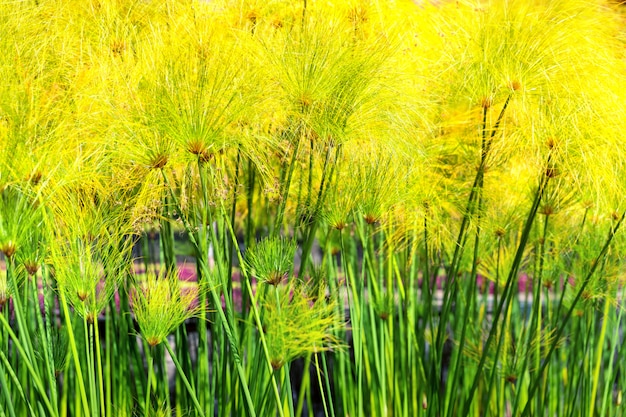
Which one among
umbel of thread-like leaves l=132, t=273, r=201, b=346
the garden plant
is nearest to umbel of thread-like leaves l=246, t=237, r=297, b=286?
the garden plant

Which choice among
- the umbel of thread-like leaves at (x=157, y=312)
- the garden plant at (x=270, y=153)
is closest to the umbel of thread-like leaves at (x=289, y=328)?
the garden plant at (x=270, y=153)

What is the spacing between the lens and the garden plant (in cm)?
128

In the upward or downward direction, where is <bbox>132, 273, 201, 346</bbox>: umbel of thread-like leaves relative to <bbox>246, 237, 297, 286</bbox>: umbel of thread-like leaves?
downward

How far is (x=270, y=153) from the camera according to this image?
1.39 meters

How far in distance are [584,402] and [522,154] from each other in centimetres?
69

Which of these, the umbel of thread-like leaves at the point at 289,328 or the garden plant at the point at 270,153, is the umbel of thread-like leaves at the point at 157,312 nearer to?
the garden plant at the point at 270,153

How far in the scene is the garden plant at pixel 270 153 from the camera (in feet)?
4.19

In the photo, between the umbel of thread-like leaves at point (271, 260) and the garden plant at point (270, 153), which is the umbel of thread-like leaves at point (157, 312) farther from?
the umbel of thread-like leaves at point (271, 260)

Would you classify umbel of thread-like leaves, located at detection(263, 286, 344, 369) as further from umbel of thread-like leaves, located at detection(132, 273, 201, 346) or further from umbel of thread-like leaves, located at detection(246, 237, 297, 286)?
umbel of thread-like leaves, located at detection(132, 273, 201, 346)

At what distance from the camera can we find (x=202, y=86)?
124cm

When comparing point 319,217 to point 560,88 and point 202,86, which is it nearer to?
point 202,86

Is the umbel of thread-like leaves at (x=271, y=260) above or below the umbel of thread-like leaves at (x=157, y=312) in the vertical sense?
above

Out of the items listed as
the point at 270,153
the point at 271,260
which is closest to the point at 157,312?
the point at 271,260

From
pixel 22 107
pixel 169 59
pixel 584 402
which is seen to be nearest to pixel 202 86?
pixel 169 59
